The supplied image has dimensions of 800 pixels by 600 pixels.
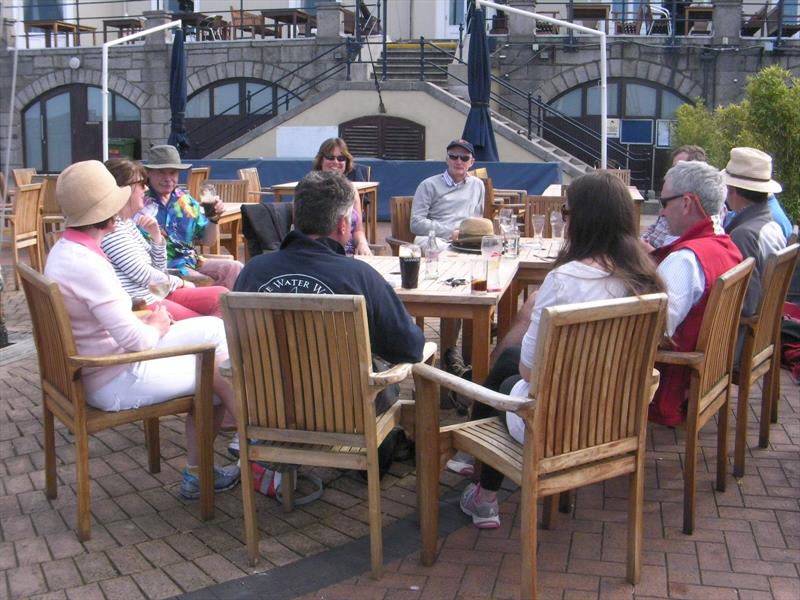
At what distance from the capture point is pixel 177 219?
5.49m

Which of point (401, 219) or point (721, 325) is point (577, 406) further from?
point (401, 219)

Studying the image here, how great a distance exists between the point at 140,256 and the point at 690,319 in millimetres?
2606

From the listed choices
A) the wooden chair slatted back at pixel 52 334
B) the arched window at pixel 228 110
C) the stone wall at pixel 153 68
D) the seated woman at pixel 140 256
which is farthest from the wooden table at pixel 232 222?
the arched window at pixel 228 110

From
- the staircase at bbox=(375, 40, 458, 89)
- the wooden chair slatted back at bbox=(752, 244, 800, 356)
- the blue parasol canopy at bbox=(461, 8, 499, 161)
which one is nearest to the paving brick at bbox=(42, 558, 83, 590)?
the wooden chair slatted back at bbox=(752, 244, 800, 356)

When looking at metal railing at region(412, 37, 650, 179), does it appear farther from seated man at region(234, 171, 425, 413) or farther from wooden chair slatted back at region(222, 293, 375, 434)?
wooden chair slatted back at region(222, 293, 375, 434)

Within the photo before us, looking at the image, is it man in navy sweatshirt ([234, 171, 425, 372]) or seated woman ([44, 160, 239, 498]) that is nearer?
man in navy sweatshirt ([234, 171, 425, 372])

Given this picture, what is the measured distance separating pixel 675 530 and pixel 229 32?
19.2 meters

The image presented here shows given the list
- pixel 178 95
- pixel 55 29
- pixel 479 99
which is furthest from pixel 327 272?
pixel 55 29

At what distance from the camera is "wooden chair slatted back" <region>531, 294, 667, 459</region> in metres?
2.70

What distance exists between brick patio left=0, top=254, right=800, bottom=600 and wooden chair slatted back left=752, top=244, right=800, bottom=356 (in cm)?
56

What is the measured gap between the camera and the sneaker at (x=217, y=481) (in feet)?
12.3

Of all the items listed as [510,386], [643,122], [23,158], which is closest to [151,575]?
[510,386]

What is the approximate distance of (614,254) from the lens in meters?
3.10

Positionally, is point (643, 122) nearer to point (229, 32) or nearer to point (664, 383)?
point (229, 32)
